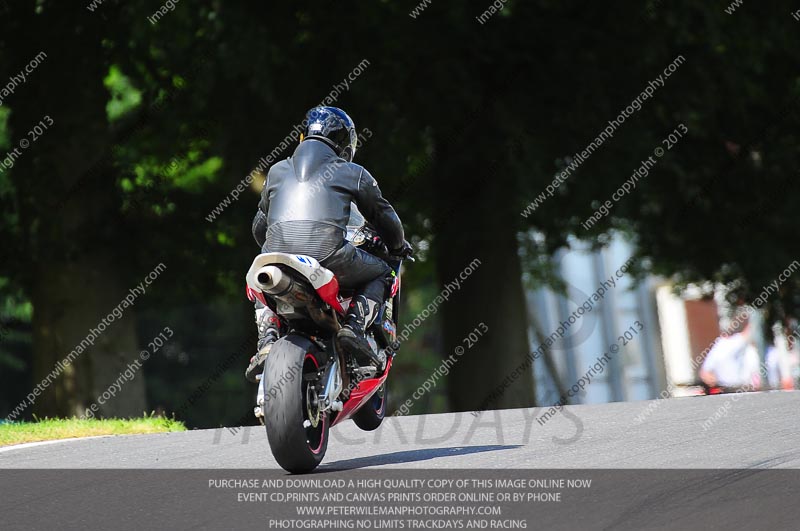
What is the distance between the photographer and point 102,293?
51.7 feet

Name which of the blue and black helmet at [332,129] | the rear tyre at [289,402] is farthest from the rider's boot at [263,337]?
the blue and black helmet at [332,129]

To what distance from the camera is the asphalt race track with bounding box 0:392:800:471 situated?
732cm

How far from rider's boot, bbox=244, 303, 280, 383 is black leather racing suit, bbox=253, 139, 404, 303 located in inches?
14.2

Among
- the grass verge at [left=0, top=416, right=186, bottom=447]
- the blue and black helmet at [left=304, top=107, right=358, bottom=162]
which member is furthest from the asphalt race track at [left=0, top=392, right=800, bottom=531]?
the blue and black helmet at [left=304, top=107, right=358, bottom=162]

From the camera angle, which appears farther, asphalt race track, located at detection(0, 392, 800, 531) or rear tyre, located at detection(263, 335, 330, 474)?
rear tyre, located at detection(263, 335, 330, 474)

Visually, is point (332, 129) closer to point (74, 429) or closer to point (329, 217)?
point (329, 217)

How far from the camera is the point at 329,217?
7.64 metres

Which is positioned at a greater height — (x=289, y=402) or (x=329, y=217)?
(x=329, y=217)

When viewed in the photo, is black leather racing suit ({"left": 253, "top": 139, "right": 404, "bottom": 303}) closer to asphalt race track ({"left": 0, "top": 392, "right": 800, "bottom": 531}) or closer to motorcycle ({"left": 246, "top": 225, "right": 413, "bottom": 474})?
motorcycle ({"left": 246, "top": 225, "right": 413, "bottom": 474})

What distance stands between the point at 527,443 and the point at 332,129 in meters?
2.21

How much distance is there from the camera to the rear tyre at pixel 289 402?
7.02 metres
